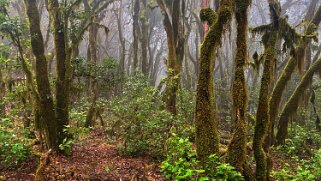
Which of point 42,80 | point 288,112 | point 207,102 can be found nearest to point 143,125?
point 42,80

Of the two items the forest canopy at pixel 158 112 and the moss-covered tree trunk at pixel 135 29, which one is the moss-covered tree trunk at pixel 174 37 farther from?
the moss-covered tree trunk at pixel 135 29

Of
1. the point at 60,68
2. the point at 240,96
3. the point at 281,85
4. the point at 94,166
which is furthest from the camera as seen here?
the point at 281,85

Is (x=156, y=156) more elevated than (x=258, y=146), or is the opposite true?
(x=258, y=146)

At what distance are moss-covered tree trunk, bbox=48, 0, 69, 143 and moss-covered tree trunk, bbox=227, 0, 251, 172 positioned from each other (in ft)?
18.5

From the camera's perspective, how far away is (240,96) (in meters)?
8.25

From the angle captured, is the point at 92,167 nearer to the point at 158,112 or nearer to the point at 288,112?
the point at 158,112

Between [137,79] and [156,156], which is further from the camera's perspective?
[137,79]

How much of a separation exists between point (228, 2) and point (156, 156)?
5.87m

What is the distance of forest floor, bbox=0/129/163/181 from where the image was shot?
8914 millimetres

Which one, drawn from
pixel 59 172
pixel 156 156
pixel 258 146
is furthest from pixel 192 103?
pixel 59 172

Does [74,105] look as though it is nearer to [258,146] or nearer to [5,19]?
[5,19]

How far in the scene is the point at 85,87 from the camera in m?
15.2

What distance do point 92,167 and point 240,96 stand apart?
4.92 m

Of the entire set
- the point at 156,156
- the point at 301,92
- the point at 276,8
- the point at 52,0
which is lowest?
the point at 156,156
